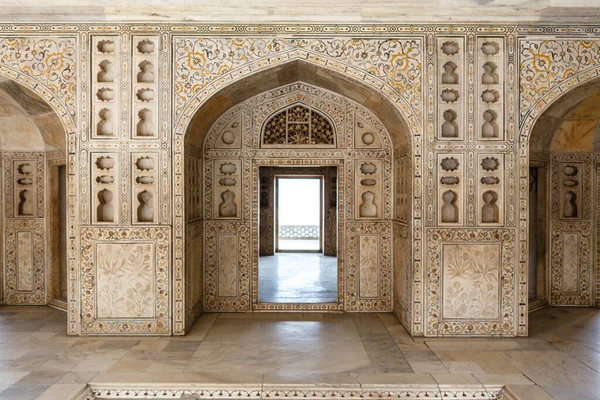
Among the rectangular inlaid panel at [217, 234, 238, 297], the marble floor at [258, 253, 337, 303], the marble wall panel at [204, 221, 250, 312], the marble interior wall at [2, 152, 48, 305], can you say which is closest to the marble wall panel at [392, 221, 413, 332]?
the marble floor at [258, 253, 337, 303]

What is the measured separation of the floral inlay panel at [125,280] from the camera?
4.91 m

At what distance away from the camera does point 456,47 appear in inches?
194

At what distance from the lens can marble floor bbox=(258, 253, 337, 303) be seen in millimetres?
6531

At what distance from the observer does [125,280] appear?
4.93 meters

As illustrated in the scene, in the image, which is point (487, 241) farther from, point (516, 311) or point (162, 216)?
point (162, 216)

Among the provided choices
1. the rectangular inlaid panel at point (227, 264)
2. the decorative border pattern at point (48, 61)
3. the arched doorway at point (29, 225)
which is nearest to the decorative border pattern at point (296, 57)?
the decorative border pattern at point (48, 61)

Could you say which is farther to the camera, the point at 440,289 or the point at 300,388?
the point at 440,289

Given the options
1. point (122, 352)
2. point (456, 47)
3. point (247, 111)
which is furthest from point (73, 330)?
point (456, 47)

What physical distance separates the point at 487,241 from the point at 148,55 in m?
3.92

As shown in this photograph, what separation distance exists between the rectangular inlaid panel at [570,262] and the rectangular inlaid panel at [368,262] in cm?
246

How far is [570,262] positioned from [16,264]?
712 centimetres

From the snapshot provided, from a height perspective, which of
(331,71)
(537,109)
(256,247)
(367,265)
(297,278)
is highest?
(331,71)

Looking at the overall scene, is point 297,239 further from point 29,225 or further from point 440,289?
point 440,289

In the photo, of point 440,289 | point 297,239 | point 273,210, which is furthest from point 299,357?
point 297,239
